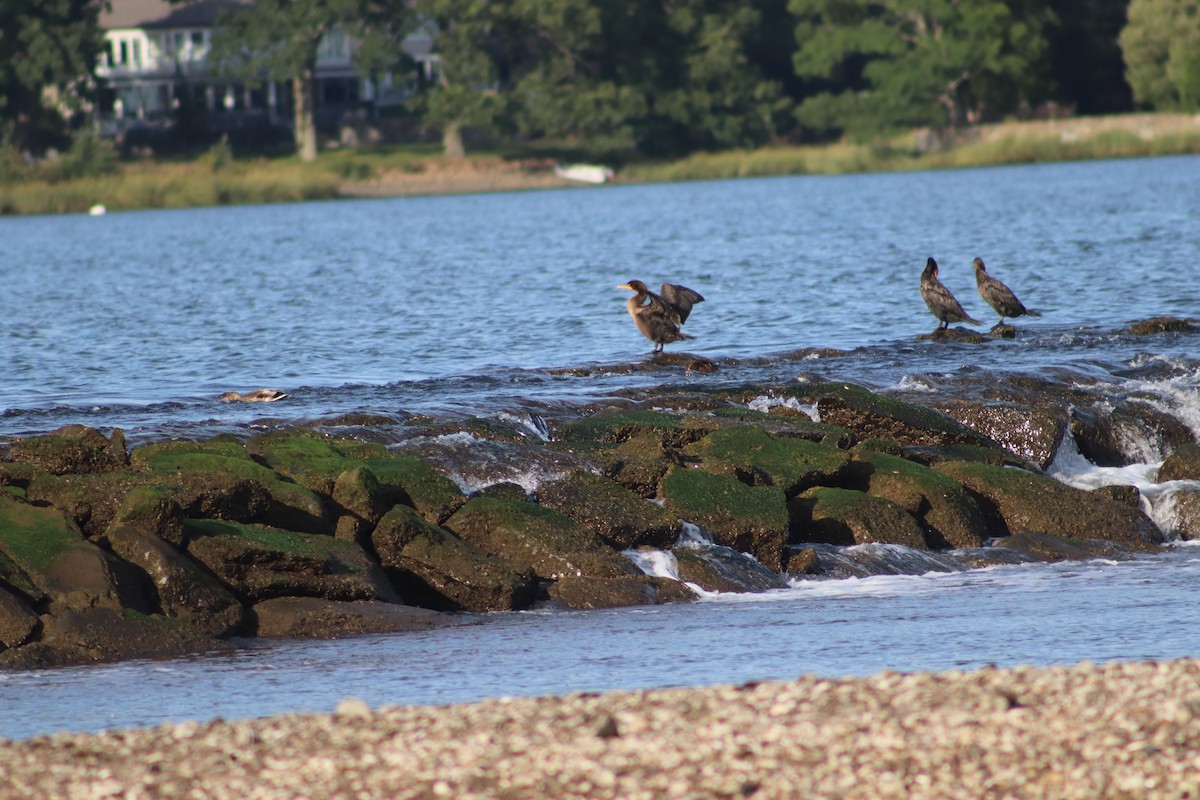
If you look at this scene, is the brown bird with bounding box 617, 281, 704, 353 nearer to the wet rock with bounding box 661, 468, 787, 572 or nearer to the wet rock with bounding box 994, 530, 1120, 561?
the wet rock with bounding box 661, 468, 787, 572

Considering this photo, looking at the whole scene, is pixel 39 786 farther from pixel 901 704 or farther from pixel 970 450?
pixel 970 450

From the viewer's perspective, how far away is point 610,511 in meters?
12.6

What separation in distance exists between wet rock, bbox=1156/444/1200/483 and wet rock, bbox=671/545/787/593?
4312mm

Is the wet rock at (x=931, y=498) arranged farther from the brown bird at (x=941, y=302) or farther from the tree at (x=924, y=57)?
the tree at (x=924, y=57)

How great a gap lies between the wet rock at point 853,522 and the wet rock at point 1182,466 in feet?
9.51

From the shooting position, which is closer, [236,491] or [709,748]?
[709,748]

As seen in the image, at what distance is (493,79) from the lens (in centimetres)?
8575

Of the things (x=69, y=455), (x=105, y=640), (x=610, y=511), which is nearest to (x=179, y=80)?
(x=69, y=455)

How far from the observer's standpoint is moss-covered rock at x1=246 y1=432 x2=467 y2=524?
12.5 metres

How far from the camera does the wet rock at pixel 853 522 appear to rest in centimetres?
1288

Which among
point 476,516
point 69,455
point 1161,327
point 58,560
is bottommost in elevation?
point 1161,327

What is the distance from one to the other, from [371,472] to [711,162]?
75.6m

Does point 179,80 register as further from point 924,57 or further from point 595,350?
point 595,350

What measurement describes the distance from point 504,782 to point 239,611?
4.38 metres
